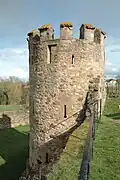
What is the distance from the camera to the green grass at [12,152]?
16875 mm

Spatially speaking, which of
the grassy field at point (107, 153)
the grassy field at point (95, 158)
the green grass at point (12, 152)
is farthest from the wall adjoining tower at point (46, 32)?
the green grass at point (12, 152)

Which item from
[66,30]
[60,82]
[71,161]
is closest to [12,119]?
[60,82]

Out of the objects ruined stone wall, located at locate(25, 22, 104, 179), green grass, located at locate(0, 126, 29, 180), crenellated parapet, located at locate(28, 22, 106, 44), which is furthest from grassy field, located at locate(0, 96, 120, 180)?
crenellated parapet, located at locate(28, 22, 106, 44)

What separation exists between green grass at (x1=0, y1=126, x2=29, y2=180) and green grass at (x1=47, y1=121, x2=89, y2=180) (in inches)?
283

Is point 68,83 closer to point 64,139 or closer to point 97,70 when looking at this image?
point 97,70

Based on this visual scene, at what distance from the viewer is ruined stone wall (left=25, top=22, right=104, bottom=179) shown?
Answer: 488 inches

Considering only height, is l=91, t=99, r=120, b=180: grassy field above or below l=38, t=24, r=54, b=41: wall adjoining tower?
below

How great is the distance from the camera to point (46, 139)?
41.5 feet

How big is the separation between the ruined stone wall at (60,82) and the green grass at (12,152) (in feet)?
15.6

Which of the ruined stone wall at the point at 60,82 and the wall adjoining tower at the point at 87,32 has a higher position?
the wall adjoining tower at the point at 87,32

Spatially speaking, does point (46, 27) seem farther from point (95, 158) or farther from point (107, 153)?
point (95, 158)

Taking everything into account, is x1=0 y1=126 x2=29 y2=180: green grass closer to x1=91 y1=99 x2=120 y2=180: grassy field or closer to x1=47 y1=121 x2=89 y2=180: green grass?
x1=47 y1=121 x2=89 y2=180: green grass

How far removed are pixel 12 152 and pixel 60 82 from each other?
1114 centimetres

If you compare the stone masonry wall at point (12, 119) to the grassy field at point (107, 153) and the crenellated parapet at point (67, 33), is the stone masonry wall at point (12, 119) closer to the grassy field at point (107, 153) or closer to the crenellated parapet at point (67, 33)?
the crenellated parapet at point (67, 33)
